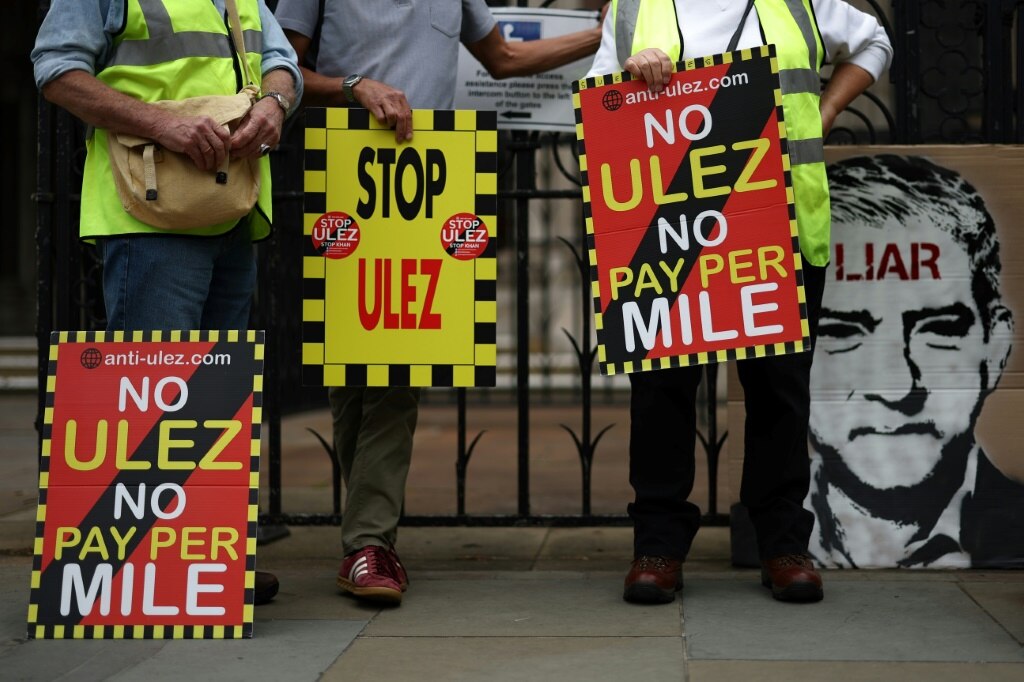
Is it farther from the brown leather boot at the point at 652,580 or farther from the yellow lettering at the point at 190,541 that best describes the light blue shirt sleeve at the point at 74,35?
the brown leather boot at the point at 652,580

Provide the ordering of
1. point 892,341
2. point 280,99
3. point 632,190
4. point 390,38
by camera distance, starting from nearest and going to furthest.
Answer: point 280,99 → point 632,190 → point 390,38 → point 892,341

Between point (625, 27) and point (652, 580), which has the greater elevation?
point (625, 27)

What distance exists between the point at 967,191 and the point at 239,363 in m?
2.29

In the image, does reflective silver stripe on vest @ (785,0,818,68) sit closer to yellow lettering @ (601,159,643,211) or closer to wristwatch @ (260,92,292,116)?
yellow lettering @ (601,159,643,211)

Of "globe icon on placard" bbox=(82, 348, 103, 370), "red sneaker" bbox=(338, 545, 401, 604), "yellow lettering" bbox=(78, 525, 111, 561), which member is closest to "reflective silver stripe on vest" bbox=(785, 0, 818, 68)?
"red sneaker" bbox=(338, 545, 401, 604)

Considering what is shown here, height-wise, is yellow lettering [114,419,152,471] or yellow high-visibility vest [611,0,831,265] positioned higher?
yellow high-visibility vest [611,0,831,265]

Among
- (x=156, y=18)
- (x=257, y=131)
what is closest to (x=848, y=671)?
(x=257, y=131)

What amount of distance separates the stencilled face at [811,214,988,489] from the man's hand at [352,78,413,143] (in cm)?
138

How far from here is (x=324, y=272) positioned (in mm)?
3764

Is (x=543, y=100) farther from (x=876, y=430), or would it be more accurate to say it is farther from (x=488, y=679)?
(x=488, y=679)

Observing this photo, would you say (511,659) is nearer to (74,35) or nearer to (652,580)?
(652,580)

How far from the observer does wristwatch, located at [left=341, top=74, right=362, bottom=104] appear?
12.2 ft

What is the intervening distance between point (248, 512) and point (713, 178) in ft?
4.96

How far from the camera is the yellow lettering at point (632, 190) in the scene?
11.7ft
